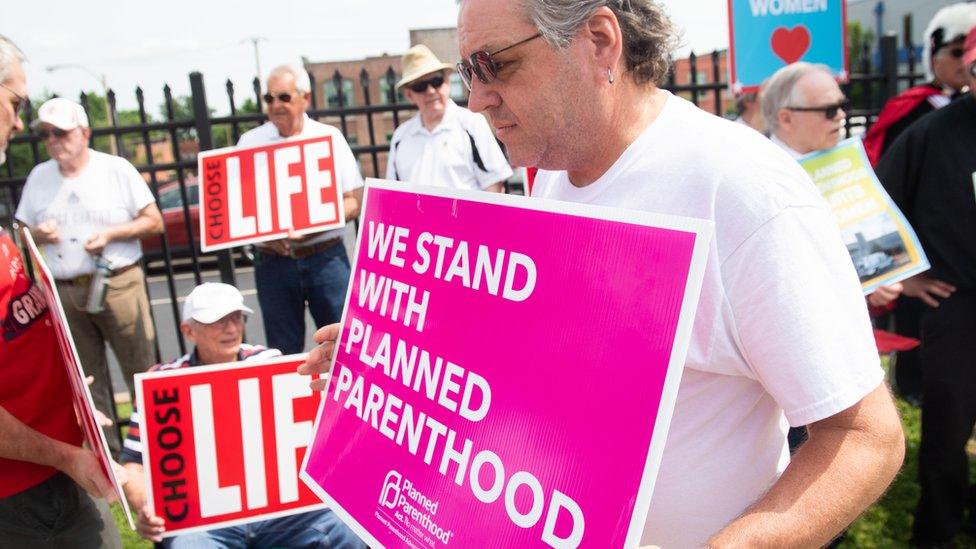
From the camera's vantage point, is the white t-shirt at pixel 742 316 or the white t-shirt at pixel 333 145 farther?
the white t-shirt at pixel 333 145

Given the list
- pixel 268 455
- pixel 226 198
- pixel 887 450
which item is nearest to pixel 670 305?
pixel 887 450

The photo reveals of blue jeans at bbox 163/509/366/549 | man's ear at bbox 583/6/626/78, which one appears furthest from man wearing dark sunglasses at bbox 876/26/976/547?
blue jeans at bbox 163/509/366/549

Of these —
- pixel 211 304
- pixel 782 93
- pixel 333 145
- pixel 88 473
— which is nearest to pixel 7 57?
pixel 88 473

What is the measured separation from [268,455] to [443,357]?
1.65 meters

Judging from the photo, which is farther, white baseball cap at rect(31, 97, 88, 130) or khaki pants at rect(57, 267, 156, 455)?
khaki pants at rect(57, 267, 156, 455)

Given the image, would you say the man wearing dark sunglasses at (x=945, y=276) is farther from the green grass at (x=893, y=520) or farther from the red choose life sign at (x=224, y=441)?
the red choose life sign at (x=224, y=441)

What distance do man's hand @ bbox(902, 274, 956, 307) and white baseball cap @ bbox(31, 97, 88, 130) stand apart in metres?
4.37

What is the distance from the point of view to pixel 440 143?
14.4 feet

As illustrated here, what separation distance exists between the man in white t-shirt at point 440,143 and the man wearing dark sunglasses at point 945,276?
2.01m

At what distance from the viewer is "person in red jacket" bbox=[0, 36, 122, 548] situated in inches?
76.1

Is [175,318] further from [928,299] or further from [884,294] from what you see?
[928,299]

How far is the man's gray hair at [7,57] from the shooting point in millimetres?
1967

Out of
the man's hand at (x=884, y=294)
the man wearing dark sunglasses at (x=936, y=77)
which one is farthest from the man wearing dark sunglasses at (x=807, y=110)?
the man wearing dark sunglasses at (x=936, y=77)

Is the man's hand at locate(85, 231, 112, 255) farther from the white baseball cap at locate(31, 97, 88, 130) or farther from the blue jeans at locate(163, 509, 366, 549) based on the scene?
the blue jeans at locate(163, 509, 366, 549)
